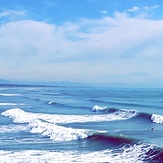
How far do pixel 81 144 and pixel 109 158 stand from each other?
4.20 metres

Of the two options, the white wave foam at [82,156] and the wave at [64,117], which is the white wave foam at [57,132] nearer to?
the white wave foam at [82,156]

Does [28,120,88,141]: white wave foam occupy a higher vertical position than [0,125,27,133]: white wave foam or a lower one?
higher

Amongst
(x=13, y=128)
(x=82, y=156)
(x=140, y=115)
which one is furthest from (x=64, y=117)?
(x=82, y=156)

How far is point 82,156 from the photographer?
19.0m

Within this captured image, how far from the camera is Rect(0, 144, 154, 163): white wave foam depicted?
18141 mm

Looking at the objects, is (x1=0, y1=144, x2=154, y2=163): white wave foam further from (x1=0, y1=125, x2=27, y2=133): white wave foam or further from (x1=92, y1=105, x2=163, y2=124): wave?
(x1=92, y1=105, x2=163, y2=124): wave

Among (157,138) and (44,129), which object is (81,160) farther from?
(44,129)

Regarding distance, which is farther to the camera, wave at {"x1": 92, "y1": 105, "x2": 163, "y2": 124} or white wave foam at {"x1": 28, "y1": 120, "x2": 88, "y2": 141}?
wave at {"x1": 92, "y1": 105, "x2": 163, "y2": 124}

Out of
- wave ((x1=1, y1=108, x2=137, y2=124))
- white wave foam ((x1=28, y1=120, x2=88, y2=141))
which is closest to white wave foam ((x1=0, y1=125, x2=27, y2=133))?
white wave foam ((x1=28, y1=120, x2=88, y2=141))

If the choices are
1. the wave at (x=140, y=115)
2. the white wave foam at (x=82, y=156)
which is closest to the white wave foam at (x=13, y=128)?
the white wave foam at (x=82, y=156)

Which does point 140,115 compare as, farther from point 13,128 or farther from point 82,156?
point 82,156

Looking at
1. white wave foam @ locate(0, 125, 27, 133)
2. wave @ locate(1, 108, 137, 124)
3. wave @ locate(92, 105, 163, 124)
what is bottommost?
white wave foam @ locate(0, 125, 27, 133)

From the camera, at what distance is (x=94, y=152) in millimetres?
20234

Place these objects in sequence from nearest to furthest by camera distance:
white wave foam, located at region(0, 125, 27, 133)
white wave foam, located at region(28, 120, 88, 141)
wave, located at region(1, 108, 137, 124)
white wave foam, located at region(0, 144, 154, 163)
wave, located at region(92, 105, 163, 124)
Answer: white wave foam, located at region(0, 144, 154, 163), white wave foam, located at region(28, 120, 88, 141), white wave foam, located at region(0, 125, 27, 133), wave, located at region(1, 108, 137, 124), wave, located at region(92, 105, 163, 124)
